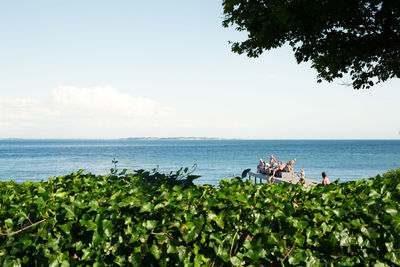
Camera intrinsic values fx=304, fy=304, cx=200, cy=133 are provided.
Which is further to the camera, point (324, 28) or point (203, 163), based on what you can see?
point (203, 163)

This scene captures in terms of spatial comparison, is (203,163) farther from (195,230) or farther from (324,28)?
(195,230)

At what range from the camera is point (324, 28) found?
8766 mm

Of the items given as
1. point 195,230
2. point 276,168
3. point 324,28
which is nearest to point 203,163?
point 276,168

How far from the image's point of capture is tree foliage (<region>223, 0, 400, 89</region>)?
7.09 meters

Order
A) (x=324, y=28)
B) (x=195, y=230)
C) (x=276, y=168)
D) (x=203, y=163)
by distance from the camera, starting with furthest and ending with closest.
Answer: (x=203, y=163), (x=276, y=168), (x=324, y=28), (x=195, y=230)

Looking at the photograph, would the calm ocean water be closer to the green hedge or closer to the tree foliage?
the tree foliage

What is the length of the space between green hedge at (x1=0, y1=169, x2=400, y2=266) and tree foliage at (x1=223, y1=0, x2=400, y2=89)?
5181 mm

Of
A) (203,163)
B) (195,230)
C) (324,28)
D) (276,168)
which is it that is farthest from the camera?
(203,163)

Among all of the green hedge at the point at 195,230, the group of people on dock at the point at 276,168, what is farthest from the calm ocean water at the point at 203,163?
the group of people on dock at the point at 276,168

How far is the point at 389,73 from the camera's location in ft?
35.1

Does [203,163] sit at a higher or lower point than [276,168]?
lower

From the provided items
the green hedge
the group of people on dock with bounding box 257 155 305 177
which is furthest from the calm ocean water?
the group of people on dock with bounding box 257 155 305 177

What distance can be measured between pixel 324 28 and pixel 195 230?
314 inches

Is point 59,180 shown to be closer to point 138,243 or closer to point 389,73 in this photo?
point 138,243
